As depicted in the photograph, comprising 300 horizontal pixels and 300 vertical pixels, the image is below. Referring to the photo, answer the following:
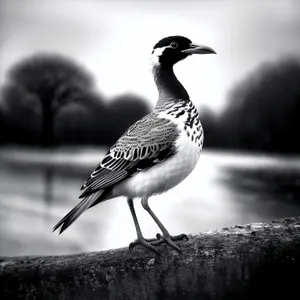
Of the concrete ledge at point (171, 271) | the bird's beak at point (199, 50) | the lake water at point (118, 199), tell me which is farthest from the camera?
the lake water at point (118, 199)

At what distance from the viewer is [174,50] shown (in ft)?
5.95

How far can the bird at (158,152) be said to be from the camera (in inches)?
66.1

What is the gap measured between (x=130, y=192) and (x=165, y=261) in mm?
303

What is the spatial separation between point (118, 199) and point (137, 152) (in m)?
0.72

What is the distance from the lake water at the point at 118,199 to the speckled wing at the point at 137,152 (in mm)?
589

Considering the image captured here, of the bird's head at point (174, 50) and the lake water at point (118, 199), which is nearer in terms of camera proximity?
the bird's head at point (174, 50)

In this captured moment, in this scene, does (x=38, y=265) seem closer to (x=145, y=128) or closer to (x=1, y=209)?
(x=145, y=128)

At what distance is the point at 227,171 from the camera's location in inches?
94.8

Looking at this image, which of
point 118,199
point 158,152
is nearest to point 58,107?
point 118,199

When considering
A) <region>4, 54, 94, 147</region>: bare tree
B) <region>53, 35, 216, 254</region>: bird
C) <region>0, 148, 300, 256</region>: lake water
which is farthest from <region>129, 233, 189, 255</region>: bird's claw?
<region>4, 54, 94, 147</region>: bare tree

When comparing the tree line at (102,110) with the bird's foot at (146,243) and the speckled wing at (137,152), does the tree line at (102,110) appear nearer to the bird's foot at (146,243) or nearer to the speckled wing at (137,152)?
the speckled wing at (137,152)

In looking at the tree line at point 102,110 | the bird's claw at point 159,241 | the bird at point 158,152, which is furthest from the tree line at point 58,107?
the bird's claw at point 159,241

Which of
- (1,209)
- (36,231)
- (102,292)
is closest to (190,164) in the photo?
(102,292)

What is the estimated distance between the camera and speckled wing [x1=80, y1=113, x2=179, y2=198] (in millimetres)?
1687
